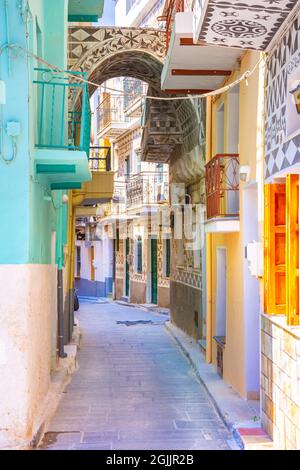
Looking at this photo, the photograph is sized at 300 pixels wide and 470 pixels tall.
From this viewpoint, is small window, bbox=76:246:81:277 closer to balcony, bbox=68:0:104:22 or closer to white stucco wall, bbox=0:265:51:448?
balcony, bbox=68:0:104:22

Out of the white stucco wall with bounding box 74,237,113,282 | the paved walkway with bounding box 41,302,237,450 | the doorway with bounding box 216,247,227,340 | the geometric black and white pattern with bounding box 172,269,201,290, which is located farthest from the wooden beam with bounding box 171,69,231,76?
the white stucco wall with bounding box 74,237,113,282

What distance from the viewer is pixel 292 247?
6453 mm

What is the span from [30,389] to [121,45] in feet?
32.9

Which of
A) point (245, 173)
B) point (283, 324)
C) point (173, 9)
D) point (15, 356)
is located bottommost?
point (15, 356)

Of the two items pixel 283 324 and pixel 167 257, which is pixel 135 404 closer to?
pixel 283 324

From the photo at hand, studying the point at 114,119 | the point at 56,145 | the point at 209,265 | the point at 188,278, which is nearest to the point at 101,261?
the point at 114,119

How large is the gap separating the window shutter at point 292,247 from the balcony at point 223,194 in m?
3.50

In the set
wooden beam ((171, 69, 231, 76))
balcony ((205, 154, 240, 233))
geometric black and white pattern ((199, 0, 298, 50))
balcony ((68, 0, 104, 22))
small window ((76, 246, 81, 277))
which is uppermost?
balcony ((68, 0, 104, 22))

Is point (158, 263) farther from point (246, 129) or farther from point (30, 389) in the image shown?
point (30, 389)

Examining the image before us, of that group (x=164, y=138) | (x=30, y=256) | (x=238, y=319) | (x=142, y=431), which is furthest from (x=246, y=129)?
(x=164, y=138)

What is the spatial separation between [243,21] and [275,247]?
2.49 metres

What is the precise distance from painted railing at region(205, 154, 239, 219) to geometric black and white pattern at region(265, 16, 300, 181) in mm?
2410

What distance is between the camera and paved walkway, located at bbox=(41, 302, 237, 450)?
7.97 meters
